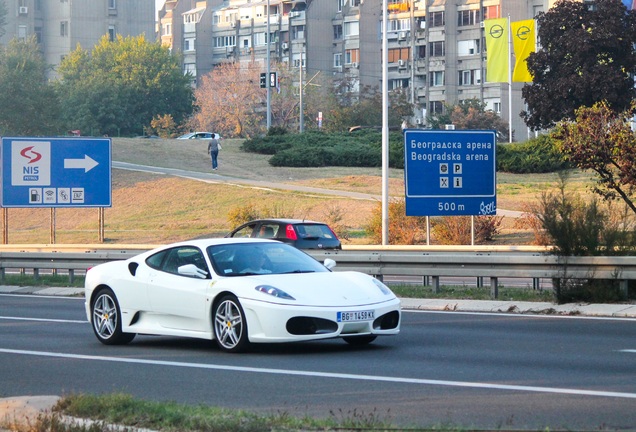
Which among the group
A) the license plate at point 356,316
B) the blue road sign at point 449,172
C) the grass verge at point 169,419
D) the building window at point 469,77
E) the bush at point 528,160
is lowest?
the grass verge at point 169,419

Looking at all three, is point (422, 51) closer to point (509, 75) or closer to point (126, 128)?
point (126, 128)

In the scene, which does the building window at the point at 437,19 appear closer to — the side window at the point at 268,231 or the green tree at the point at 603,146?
the green tree at the point at 603,146

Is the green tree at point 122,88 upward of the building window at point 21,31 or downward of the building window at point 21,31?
downward

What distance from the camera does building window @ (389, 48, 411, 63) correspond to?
106 meters

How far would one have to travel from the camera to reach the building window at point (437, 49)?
334 feet

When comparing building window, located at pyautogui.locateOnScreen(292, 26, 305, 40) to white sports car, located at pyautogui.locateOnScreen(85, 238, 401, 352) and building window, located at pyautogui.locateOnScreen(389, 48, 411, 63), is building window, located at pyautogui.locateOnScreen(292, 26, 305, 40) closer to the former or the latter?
building window, located at pyautogui.locateOnScreen(389, 48, 411, 63)

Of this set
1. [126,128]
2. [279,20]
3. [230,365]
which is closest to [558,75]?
[230,365]

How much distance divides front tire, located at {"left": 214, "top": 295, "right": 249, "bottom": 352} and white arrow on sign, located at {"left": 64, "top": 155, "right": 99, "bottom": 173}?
65.7 feet

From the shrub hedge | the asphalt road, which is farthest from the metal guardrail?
the shrub hedge

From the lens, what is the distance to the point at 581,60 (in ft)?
181

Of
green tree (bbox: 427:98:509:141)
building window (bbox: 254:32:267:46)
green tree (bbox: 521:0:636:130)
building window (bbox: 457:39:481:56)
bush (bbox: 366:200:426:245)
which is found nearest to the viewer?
bush (bbox: 366:200:426:245)

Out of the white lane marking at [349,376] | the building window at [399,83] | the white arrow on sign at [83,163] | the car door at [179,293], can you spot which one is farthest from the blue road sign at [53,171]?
the building window at [399,83]

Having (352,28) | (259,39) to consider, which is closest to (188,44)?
(259,39)

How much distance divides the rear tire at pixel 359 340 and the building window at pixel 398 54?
309 ft
